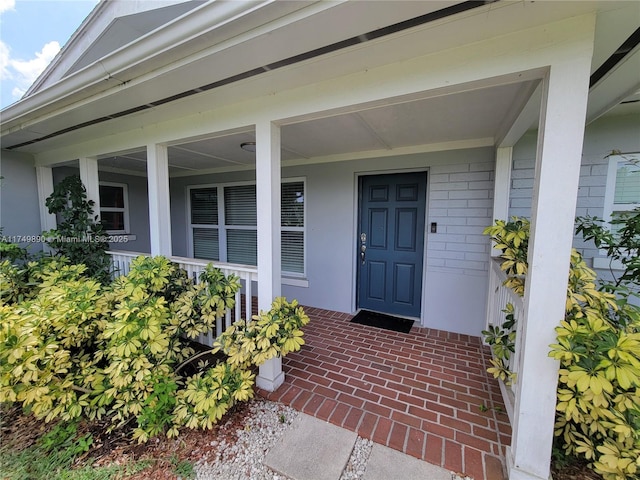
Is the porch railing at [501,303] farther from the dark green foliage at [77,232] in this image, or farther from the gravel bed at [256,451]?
the dark green foliage at [77,232]

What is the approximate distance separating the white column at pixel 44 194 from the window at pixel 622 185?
7.17m

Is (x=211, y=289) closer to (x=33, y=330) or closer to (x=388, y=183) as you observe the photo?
(x=33, y=330)

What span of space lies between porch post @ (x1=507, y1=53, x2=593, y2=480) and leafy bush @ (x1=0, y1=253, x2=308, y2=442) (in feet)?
→ 4.68

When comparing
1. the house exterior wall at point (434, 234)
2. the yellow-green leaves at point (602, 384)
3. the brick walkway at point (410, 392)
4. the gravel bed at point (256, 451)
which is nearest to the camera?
the yellow-green leaves at point (602, 384)

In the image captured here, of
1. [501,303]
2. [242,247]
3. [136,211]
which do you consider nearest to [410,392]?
[501,303]

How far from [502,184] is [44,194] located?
6438 mm

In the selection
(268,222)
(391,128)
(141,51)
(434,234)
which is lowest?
(434,234)

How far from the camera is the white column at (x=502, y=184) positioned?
8.79ft

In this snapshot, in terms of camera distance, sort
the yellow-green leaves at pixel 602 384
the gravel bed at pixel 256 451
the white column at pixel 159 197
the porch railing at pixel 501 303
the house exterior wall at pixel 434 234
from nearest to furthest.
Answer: the yellow-green leaves at pixel 602 384, the gravel bed at pixel 256 451, the porch railing at pixel 501 303, the white column at pixel 159 197, the house exterior wall at pixel 434 234

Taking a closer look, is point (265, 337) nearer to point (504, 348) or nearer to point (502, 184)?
point (504, 348)

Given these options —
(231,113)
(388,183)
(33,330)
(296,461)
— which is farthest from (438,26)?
(33,330)

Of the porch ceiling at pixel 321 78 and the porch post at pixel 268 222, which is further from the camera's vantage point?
the porch post at pixel 268 222

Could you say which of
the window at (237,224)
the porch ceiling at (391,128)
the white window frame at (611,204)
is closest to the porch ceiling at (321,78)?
the porch ceiling at (391,128)

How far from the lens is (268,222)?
2.16 metres
